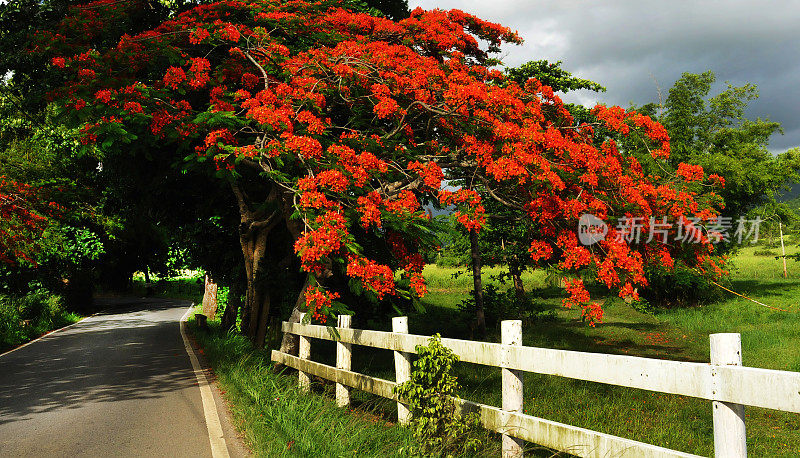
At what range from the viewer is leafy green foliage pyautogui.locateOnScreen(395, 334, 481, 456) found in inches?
202

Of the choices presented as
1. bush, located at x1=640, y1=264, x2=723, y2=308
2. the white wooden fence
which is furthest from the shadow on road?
bush, located at x1=640, y1=264, x2=723, y2=308

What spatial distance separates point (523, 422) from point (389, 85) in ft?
22.5

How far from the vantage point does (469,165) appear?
1012cm

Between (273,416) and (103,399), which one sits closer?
(273,416)

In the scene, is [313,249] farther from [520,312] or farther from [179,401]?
[520,312]

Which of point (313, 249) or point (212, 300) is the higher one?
point (313, 249)

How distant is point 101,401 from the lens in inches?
358

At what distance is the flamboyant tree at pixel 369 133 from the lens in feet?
27.3

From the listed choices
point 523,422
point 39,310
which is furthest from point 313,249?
point 39,310

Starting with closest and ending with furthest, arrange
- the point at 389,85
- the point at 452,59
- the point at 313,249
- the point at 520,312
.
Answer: the point at 313,249, the point at 389,85, the point at 452,59, the point at 520,312

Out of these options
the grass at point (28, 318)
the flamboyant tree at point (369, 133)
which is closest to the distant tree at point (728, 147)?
the flamboyant tree at point (369, 133)

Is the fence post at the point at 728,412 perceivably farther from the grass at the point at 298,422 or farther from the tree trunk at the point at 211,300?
the tree trunk at the point at 211,300

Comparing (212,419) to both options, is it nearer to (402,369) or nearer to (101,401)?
(101,401)

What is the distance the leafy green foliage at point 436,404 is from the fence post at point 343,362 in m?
1.94
